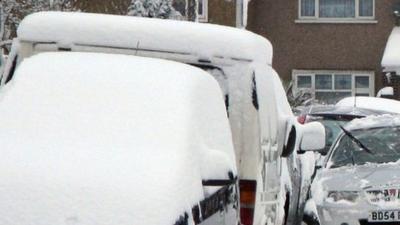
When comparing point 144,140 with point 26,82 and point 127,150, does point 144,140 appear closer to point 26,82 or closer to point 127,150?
point 127,150

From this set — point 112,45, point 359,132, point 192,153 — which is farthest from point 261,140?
point 359,132

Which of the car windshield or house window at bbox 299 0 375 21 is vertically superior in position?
the car windshield

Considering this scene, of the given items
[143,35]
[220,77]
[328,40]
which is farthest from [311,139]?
[328,40]

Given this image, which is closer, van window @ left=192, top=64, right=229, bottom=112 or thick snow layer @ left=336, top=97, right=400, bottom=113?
van window @ left=192, top=64, right=229, bottom=112

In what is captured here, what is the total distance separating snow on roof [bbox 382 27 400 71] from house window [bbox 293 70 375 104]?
133 cm

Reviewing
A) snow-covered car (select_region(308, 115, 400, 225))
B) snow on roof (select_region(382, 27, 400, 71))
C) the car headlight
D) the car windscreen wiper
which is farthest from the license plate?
snow on roof (select_region(382, 27, 400, 71))

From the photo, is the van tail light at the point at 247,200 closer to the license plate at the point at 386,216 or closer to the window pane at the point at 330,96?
the license plate at the point at 386,216

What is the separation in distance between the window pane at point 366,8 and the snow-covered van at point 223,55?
81.9 feet

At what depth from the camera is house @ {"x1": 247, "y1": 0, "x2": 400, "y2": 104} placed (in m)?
31.1

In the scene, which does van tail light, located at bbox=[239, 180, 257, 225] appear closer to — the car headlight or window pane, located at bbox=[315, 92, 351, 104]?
the car headlight

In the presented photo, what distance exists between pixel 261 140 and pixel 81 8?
2068 centimetres

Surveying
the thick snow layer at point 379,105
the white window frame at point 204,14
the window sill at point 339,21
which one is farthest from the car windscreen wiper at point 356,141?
the window sill at point 339,21

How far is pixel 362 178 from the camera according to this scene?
8.87 m

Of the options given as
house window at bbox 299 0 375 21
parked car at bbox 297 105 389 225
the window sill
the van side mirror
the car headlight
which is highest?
the van side mirror
